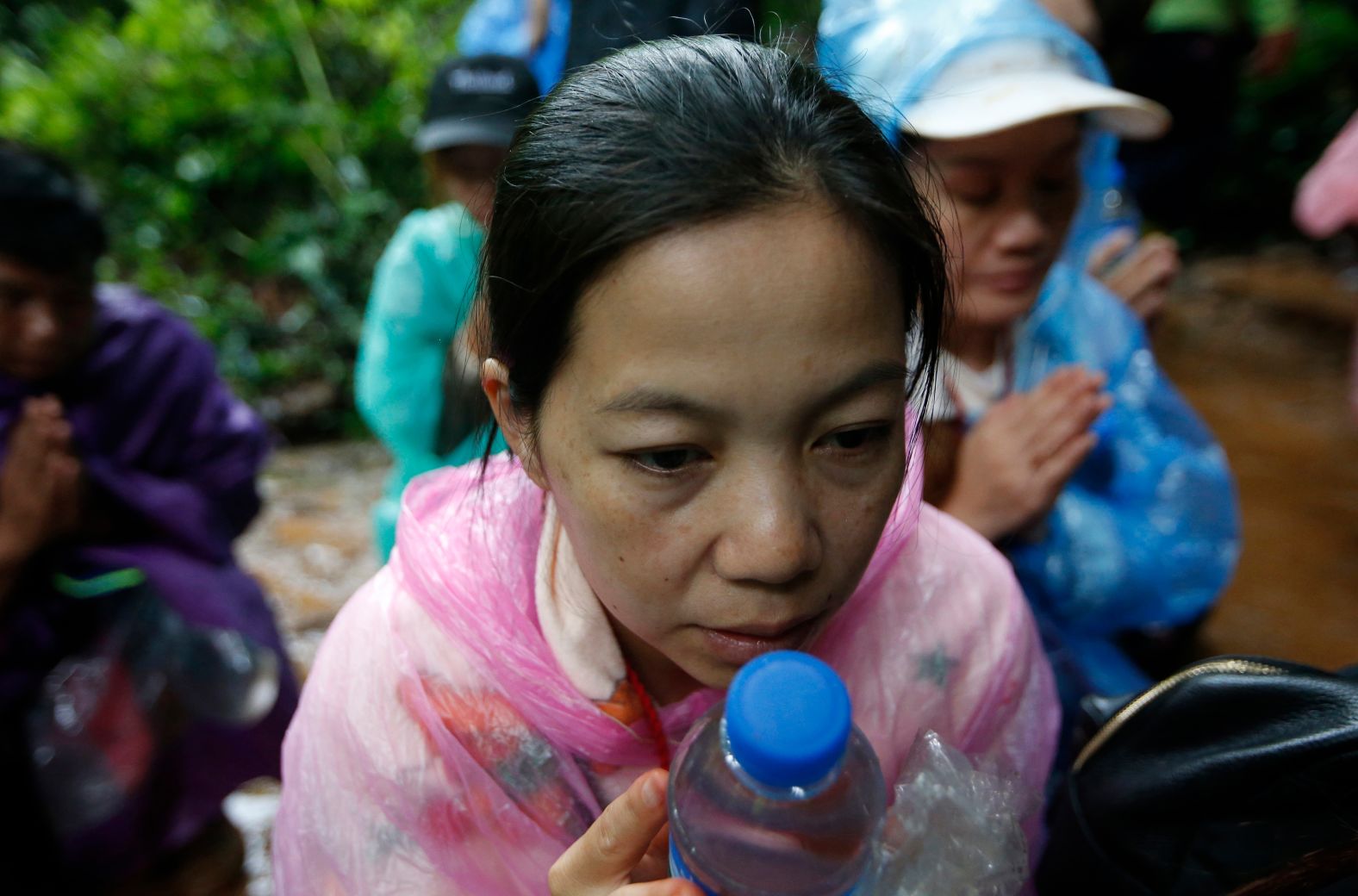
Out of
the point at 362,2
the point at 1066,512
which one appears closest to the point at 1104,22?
the point at 1066,512

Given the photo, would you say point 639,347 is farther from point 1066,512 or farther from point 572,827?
point 1066,512

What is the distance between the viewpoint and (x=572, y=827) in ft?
3.80

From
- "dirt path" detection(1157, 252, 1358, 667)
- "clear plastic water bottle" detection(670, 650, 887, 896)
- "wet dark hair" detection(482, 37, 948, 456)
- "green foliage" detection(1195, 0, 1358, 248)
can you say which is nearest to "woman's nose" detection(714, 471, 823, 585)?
"clear plastic water bottle" detection(670, 650, 887, 896)

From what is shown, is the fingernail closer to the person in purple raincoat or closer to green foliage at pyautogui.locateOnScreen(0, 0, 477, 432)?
the person in purple raincoat

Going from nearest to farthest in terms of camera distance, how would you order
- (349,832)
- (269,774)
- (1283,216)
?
(349,832) < (269,774) < (1283,216)

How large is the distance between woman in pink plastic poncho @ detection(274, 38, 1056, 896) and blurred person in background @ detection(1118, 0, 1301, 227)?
3.50 metres

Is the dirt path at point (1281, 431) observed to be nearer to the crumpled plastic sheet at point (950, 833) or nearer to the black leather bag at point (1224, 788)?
the black leather bag at point (1224, 788)

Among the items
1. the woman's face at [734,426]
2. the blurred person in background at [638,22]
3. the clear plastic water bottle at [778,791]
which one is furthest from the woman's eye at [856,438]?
the blurred person in background at [638,22]

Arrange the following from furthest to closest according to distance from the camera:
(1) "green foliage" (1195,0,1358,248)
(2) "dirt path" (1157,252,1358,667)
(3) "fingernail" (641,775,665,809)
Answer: (1) "green foliage" (1195,0,1358,248)
(2) "dirt path" (1157,252,1358,667)
(3) "fingernail" (641,775,665,809)

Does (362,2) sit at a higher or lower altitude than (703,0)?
lower

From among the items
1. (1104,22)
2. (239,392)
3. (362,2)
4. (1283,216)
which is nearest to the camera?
(1104,22)

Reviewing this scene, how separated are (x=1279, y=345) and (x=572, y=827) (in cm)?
583

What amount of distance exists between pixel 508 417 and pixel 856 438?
0.42m

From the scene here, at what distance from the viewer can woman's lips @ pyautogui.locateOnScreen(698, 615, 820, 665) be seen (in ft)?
3.17
